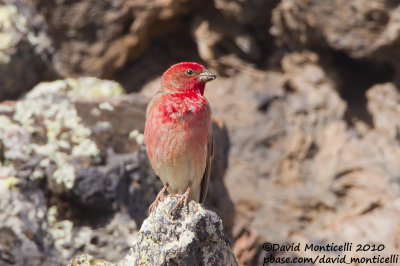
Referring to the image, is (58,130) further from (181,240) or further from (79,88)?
(181,240)

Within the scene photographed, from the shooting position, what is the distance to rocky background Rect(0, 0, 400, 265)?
6453mm

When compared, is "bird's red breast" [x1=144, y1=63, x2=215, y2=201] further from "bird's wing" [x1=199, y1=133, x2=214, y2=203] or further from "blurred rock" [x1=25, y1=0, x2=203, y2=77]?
"blurred rock" [x1=25, y1=0, x2=203, y2=77]

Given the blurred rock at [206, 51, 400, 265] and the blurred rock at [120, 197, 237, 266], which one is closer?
the blurred rock at [120, 197, 237, 266]

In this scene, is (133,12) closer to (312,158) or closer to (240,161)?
(240,161)

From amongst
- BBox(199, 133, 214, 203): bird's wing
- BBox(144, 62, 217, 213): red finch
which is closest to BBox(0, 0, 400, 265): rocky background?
BBox(199, 133, 214, 203): bird's wing

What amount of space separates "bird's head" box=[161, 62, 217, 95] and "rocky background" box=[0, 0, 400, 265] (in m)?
1.03

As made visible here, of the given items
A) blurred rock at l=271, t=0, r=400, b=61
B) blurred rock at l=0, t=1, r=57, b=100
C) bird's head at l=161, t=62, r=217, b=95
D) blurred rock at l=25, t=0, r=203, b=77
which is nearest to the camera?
bird's head at l=161, t=62, r=217, b=95

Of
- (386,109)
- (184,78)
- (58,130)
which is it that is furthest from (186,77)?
(386,109)

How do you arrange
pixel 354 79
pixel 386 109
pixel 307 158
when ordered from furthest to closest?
pixel 354 79 < pixel 307 158 < pixel 386 109

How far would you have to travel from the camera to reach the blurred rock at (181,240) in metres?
4.41

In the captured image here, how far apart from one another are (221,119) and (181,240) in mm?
3968

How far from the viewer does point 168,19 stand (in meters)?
9.44

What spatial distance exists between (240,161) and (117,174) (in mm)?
2742

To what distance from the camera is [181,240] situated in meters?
4.44
